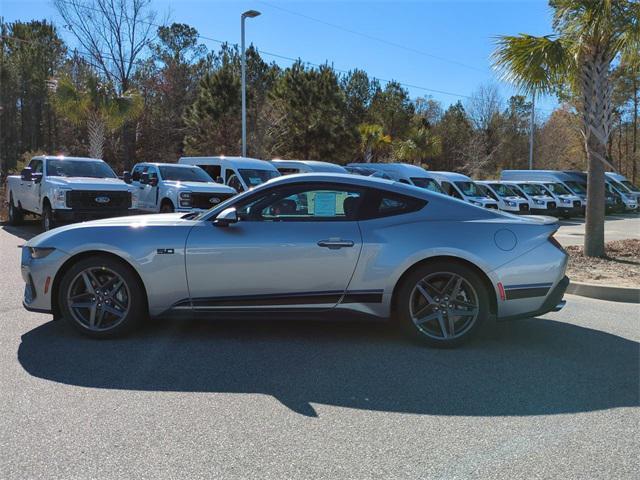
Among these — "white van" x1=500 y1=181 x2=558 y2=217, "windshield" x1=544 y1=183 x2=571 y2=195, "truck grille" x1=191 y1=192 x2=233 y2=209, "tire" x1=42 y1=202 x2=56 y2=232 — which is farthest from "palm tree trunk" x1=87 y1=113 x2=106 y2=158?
"windshield" x1=544 y1=183 x2=571 y2=195

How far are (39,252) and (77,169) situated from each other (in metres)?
9.19

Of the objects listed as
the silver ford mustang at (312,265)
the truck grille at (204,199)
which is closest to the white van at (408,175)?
the truck grille at (204,199)

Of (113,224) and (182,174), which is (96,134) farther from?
(113,224)

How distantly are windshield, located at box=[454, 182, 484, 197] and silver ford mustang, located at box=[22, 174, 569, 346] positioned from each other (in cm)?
1757

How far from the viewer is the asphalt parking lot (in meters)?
3.08

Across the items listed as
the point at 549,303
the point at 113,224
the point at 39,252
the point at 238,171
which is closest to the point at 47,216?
the point at 238,171

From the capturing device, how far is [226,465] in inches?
119

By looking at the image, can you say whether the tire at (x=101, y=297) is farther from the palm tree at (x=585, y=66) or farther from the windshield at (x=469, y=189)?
the windshield at (x=469, y=189)

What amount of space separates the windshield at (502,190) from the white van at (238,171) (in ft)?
38.0

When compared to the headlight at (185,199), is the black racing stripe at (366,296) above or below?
below

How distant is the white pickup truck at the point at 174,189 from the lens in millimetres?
13375

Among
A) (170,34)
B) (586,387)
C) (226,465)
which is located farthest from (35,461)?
(170,34)

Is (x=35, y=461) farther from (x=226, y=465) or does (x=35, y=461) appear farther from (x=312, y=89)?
(x=312, y=89)

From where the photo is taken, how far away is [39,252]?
5180 millimetres
